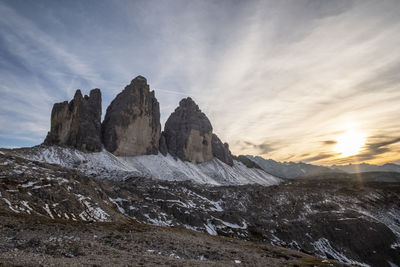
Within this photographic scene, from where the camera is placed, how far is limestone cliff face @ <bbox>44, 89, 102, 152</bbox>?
109438mm

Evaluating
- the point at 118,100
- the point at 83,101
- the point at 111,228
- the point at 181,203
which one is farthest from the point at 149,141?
the point at 111,228

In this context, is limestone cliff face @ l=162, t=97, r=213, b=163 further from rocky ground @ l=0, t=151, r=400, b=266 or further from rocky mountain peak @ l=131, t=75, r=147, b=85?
rocky ground @ l=0, t=151, r=400, b=266

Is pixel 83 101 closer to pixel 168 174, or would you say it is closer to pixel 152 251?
pixel 168 174

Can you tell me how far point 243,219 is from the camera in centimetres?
6888

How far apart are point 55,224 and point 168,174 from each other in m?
107

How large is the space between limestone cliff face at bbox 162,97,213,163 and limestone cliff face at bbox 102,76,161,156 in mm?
19573

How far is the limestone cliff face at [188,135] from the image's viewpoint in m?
172

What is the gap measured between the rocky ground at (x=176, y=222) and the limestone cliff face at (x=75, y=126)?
4826cm

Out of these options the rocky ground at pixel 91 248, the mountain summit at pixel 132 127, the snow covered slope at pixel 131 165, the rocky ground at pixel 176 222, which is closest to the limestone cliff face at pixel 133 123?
the mountain summit at pixel 132 127

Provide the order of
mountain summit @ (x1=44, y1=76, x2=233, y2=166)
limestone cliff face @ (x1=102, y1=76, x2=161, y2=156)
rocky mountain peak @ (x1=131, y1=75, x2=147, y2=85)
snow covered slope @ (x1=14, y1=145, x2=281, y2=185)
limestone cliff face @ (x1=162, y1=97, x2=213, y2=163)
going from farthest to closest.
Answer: limestone cliff face @ (x1=162, y1=97, x2=213, y2=163), rocky mountain peak @ (x1=131, y1=75, x2=147, y2=85), limestone cliff face @ (x1=102, y1=76, x2=161, y2=156), mountain summit @ (x1=44, y1=76, x2=233, y2=166), snow covered slope @ (x1=14, y1=145, x2=281, y2=185)

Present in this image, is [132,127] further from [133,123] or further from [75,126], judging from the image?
[75,126]

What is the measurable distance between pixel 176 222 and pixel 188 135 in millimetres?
124268

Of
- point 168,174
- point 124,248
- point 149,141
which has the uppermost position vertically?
point 149,141

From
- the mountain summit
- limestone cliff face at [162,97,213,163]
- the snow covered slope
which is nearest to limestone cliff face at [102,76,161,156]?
the mountain summit
